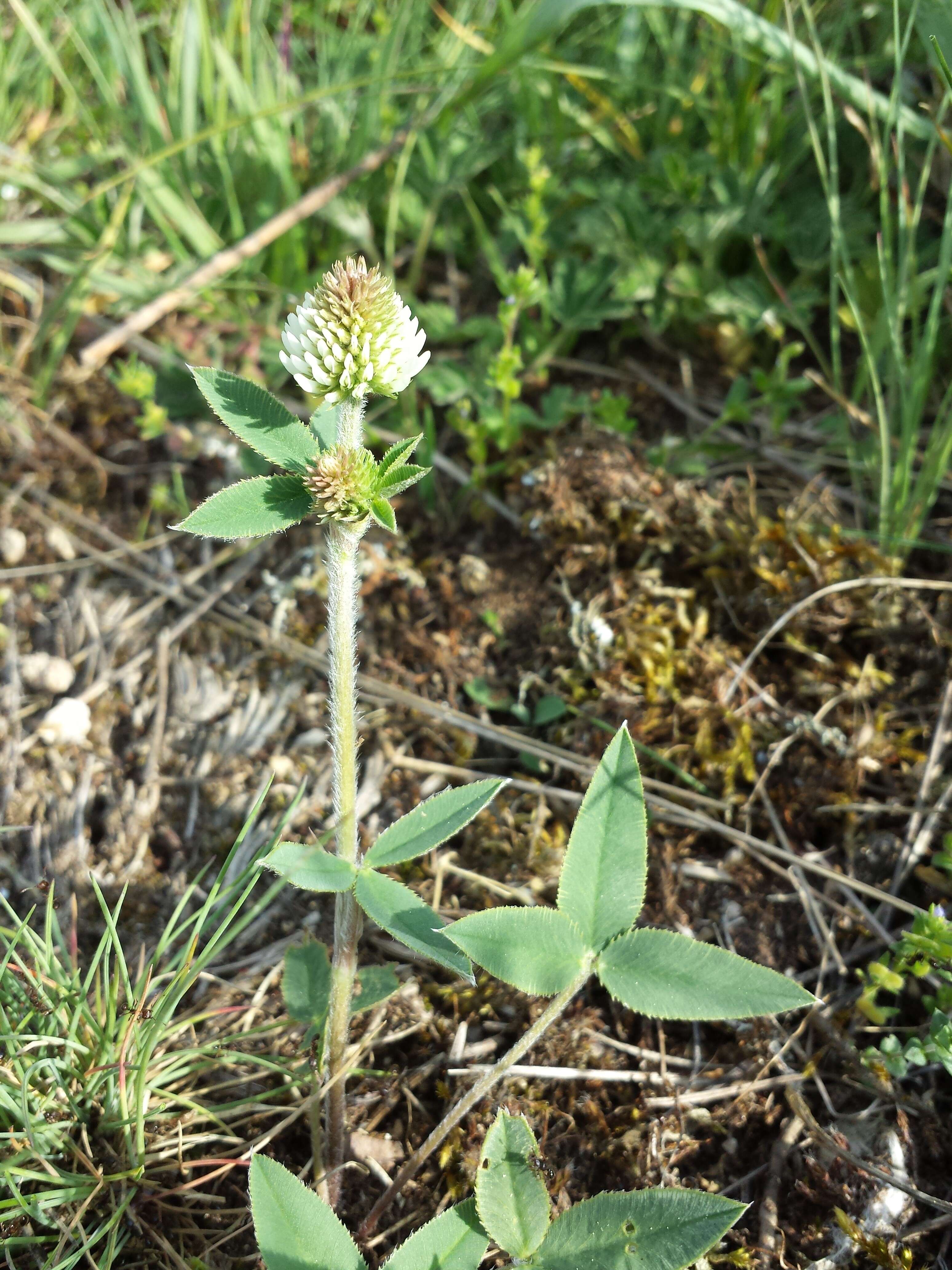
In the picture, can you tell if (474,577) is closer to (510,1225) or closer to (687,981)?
(687,981)

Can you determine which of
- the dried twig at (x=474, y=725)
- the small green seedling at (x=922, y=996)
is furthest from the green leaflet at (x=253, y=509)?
the small green seedling at (x=922, y=996)

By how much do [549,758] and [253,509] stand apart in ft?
3.53

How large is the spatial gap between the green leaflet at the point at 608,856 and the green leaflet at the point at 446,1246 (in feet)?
1.45

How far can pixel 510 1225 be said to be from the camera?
1.34 meters

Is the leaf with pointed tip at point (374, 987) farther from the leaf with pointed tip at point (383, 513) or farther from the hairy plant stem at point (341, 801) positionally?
the leaf with pointed tip at point (383, 513)

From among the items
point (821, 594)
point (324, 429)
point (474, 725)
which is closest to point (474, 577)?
point (474, 725)

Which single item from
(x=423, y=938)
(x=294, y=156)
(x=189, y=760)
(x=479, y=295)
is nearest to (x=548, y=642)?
(x=189, y=760)

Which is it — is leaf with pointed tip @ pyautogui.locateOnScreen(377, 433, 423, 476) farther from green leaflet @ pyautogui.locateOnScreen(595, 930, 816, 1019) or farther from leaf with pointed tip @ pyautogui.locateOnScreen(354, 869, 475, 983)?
green leaflet @ pyautogui.locateOnScreen(595, 930, 816, 1019)

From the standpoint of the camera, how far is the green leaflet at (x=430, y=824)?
1483 mm

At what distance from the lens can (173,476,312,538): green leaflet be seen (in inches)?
53.8

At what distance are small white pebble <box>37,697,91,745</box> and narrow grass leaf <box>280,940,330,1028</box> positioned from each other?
3.27 feet

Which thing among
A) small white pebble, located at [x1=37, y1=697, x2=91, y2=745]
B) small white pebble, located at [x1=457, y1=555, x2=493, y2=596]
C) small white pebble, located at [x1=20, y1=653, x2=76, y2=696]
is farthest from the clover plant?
small white pebble, located at [x1=20, y1=653, x2=76, y2=696]

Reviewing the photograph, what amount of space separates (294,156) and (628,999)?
302cm

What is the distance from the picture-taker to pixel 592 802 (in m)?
1.49
